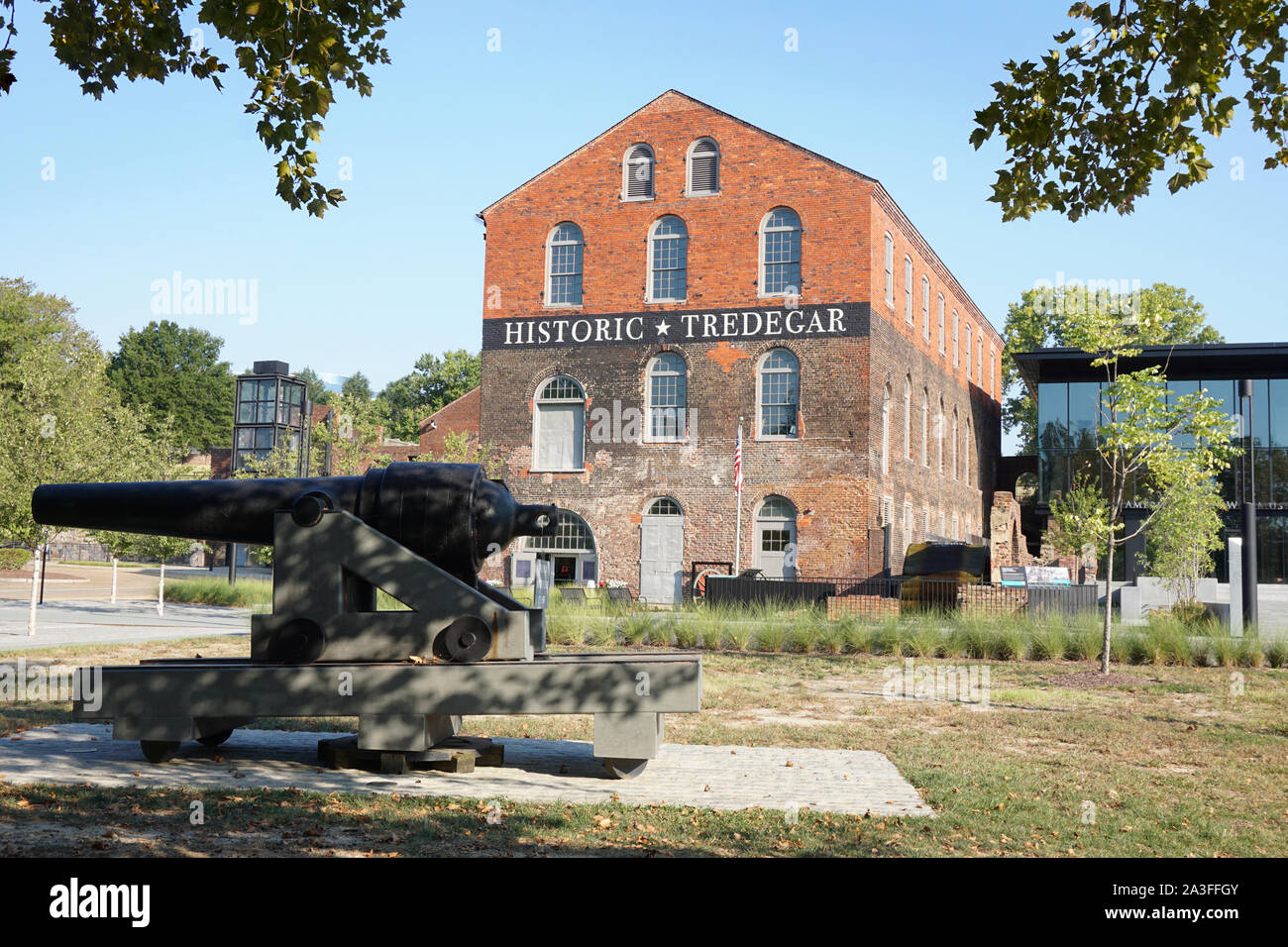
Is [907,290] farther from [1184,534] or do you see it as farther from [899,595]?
[1184,534]

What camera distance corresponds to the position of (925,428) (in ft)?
124

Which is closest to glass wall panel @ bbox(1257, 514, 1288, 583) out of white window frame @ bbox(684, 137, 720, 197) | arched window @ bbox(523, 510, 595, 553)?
white window frame @ bbox(684, 137, 720, 197)

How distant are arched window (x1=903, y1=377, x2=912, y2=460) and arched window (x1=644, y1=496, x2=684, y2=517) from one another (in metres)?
8.04

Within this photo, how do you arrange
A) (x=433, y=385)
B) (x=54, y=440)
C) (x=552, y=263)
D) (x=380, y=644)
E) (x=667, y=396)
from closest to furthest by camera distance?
1. (x=380, y=644)
2. (x=54, y=440)
3. (x=667, y=396)
4. (x=552, y=263)
5. (x=433, y=385)

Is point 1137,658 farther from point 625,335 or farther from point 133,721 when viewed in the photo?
point 625,335

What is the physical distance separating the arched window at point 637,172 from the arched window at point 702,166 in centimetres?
125

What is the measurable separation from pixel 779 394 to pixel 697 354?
262cm

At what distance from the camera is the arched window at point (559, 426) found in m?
32.8

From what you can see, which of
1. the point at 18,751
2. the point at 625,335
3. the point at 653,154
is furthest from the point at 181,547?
the point at 18,751

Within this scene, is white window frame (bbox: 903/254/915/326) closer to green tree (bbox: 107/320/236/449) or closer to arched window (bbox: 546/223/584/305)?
arched window (bbox: 546/223/584/305)

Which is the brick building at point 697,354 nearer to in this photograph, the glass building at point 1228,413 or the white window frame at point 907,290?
the white window frame at point 907,290

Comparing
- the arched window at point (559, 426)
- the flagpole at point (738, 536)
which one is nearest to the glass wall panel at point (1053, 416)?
the flagpole at point (738, 536)

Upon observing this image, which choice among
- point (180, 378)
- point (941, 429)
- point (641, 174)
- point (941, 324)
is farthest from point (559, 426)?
point (180, 378)
